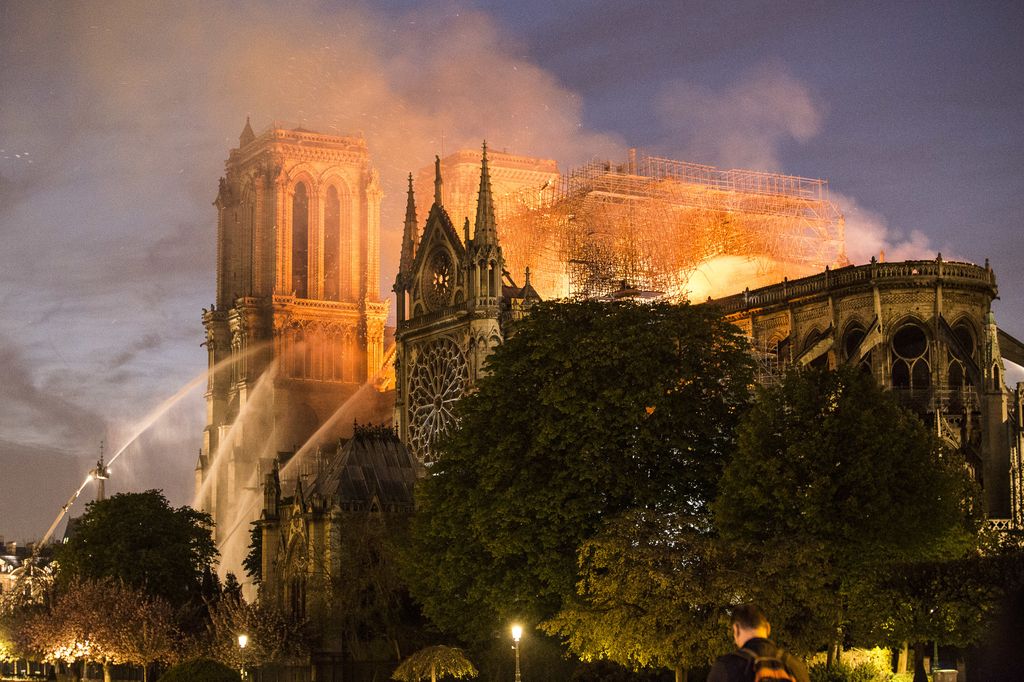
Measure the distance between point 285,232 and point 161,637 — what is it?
51011 mm

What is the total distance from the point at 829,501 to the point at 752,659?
27292 millimetres

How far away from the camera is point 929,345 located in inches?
2569

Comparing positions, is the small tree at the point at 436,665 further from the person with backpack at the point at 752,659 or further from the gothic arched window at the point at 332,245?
the gothic arched window at the point at 332,245

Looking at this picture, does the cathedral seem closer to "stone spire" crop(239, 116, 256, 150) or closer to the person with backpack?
"stone spire" crop(239, 116, 256, 150)

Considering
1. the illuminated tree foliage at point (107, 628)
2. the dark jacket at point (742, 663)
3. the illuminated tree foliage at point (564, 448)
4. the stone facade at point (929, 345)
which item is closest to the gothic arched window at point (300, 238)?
the illuminated tree foliage at point (107, 628)

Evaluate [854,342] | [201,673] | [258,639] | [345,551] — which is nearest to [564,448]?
[201,673]

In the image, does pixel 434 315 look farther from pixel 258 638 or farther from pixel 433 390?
pixel 258 638

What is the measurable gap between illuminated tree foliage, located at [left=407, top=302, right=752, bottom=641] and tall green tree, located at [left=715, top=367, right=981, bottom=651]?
3521 millimetres

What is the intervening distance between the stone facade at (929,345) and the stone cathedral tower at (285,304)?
46.6 metres

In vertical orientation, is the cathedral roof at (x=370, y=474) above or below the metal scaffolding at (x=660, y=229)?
below

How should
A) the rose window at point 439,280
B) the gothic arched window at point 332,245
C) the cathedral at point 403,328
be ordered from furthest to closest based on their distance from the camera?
the gothic arched window at point 332,245 → the rose window at point 439,280 → the cathedral at point 403,328

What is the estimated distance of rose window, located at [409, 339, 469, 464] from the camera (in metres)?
80.8

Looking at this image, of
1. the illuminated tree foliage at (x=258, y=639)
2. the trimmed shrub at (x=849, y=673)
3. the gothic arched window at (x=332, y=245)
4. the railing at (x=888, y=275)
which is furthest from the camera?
the gothic arched window at (x=332, y=245)

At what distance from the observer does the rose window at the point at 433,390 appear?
8081cm
